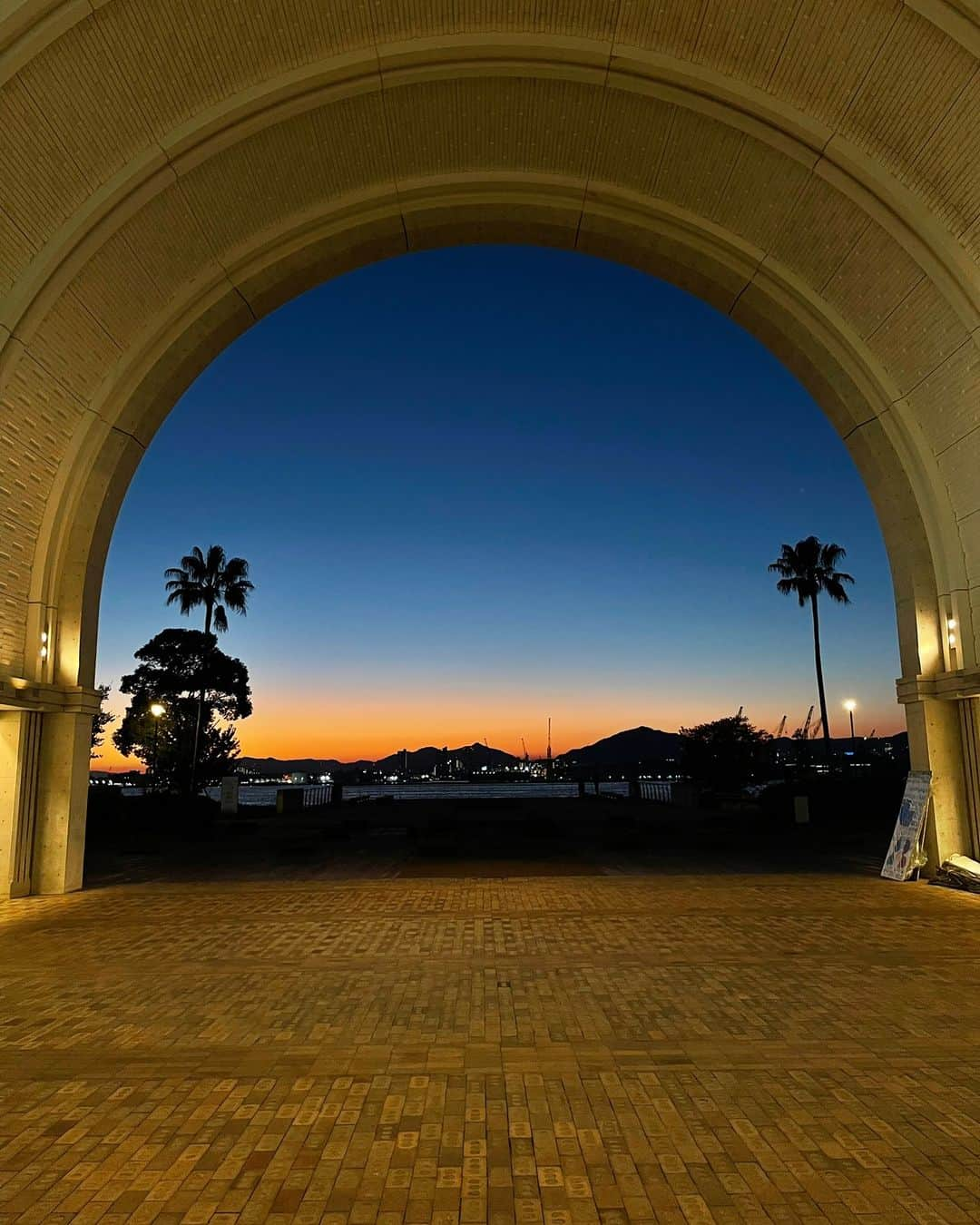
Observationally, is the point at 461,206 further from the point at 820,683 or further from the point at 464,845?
the point at 820,683

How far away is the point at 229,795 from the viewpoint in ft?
95.1

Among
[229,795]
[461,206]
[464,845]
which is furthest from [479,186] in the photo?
[229,795]

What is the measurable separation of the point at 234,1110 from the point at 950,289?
1231cm

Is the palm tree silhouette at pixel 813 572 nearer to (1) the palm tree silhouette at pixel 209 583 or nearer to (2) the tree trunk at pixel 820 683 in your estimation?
(2) the tree trunk at pixel 820 683

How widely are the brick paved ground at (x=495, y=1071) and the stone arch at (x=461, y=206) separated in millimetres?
5505

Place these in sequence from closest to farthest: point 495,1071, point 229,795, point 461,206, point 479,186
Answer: point 495,1071 → point 479,186 → point 461,206 → point 229,795

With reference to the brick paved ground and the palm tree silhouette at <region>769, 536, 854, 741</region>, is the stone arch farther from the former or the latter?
the palm tree silhouette at <region>769, 536, 854, 741</region>

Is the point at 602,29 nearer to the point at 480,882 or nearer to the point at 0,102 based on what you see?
the point at 0,102

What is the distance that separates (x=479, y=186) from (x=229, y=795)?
23.4 meters

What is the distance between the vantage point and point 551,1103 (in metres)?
4.28

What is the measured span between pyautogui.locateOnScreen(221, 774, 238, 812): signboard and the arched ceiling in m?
18.2

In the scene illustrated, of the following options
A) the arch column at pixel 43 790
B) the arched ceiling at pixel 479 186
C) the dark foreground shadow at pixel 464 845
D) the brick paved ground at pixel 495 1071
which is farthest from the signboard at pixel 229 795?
the brick paved ground at pixel 495 1071

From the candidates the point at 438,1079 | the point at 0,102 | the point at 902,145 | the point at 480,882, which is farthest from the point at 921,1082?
the point at 0,102

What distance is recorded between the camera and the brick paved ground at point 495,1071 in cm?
340
